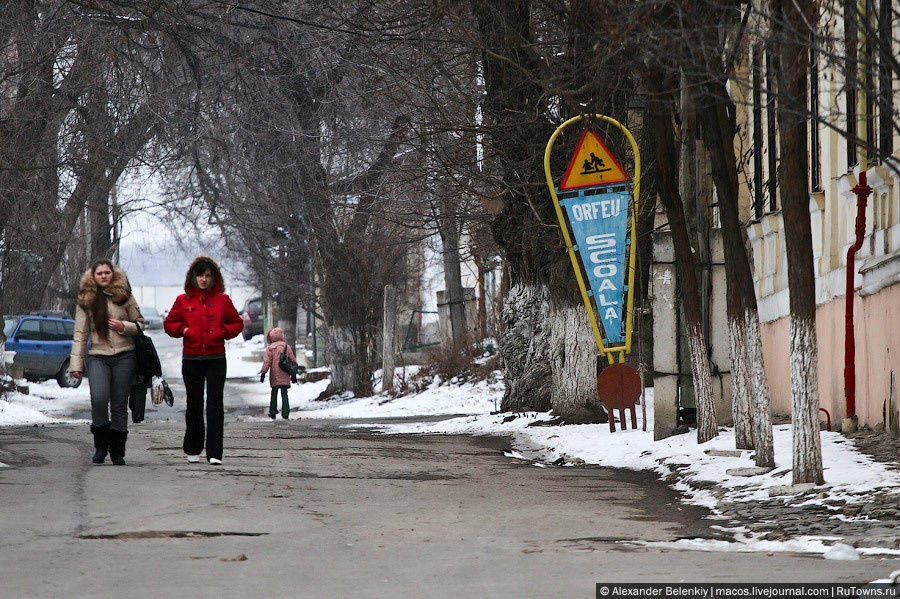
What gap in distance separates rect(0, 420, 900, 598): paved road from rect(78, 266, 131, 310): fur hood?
4.29 ft

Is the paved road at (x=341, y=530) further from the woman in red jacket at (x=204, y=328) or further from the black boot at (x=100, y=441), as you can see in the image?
the woman in red jacket at (x=204, y=328)

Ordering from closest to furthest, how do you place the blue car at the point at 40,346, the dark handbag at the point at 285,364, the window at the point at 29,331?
the dark handbag at the point at 285,364, the blue car at the point at 40,346, the window at the point at 29,331

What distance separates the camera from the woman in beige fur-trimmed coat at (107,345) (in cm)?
1128

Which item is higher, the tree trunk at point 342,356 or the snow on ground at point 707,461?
the tree trunk at point 342,356

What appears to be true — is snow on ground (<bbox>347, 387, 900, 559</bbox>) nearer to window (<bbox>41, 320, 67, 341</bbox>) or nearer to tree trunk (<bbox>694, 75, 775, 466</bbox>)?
tree trunk (<bbox>694, 75, 775, 466</bbox>)

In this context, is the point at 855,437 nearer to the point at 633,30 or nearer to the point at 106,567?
the point at 633,30

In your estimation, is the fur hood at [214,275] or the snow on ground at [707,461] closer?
the snow on ground at [707,461]

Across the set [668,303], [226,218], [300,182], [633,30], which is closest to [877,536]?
[633,30]

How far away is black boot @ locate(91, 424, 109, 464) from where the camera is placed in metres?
11.5

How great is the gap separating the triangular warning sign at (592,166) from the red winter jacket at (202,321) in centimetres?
469

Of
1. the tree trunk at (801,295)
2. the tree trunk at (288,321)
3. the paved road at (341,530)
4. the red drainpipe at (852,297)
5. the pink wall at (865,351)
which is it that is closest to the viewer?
the paved road at (341,530)

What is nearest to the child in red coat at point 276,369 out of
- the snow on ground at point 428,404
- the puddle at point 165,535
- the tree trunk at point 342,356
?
the snow on ground at point 428,404

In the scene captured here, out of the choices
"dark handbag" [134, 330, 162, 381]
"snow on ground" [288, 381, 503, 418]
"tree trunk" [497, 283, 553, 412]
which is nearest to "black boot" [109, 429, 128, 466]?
"dark handbag" [134, 330, 162, 381]

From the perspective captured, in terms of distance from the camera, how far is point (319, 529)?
307 inches
